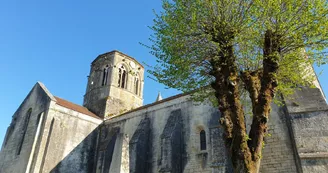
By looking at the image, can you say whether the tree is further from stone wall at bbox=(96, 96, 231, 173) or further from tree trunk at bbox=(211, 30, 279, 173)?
stone wall at bbox=(96, 96, 231, 173)

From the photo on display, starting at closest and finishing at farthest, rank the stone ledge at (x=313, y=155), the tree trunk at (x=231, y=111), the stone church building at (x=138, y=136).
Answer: the tree trunk at (x=231, y=111) < the stone ledge at (x=313, y=155) < the stone church building at (x=138, y=136)

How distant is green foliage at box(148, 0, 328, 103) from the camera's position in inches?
306

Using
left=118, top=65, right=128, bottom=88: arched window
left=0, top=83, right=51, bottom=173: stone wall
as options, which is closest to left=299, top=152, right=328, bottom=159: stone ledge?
left=0, top=83, right=51, bottom=173: stone wall

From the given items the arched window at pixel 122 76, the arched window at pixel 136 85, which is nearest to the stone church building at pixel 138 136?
the arched window at pixel 122 76

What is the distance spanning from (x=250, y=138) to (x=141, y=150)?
10828 millimetres

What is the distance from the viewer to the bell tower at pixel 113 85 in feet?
77.4

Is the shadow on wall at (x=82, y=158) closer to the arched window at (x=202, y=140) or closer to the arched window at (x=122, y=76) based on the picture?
the arched window at (x=122, y=76)

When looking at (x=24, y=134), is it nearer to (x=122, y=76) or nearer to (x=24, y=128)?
(x=24, y=128)

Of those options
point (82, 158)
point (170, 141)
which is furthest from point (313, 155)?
point (82, 158)

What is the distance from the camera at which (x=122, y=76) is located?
84.4ft

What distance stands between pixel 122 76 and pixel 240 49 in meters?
18.1

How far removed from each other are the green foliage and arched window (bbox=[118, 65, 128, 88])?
52.4 feet

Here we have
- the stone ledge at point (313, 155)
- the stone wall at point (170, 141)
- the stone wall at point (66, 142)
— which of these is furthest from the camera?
the stone wall at point (66, 142)

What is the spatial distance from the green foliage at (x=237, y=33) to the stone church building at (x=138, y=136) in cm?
238
